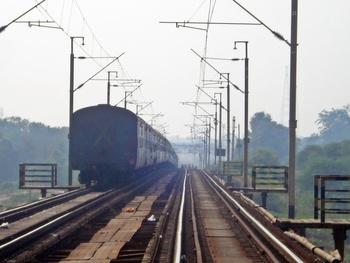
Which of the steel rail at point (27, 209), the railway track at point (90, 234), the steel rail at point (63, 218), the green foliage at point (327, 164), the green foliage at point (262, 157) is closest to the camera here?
the railway track at point (90, 234)

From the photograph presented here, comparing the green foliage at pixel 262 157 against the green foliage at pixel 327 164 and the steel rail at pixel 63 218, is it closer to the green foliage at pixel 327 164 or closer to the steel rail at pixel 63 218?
the green foliage at pixel 327 164

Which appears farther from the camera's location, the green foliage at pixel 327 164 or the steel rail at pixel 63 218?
the green foliage at pixel 327 164

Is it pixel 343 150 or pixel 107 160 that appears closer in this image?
pixel 107 160

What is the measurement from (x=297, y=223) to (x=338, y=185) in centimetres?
6761

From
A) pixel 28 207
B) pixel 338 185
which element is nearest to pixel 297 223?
pixel 28 207

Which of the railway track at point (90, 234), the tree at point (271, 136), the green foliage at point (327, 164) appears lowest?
the railway track at point (90, 234)

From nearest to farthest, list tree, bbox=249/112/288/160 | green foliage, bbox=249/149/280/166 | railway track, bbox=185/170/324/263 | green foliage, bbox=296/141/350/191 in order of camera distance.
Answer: railway track, bbox=185/170/324/263, green foliage, bbox=296/141/350/191, green foliage, bbox=249/149/280/166, tree, bbox=249/112/288/160

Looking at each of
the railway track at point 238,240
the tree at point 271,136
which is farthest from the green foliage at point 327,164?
the railway track at point 238,240

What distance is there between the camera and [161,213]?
64.8 feet

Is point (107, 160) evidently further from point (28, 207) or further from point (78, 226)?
point (78, 226)

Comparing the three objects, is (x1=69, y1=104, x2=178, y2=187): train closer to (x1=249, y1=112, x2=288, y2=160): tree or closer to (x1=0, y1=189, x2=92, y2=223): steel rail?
(x1=0, y1=189, x2=92, y2=223): steel rail

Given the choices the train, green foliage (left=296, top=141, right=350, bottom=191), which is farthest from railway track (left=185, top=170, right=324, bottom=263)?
green foliage (left=296, top=141, right=350, bottom=191)

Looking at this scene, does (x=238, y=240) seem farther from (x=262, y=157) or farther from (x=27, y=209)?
(x=262, y=157)

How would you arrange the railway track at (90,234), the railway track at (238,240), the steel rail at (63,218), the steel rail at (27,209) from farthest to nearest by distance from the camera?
the steel rail at (27,209)
the steel rail at (63,218)
the railway track at (90,234)
the railway track at (238,240)
